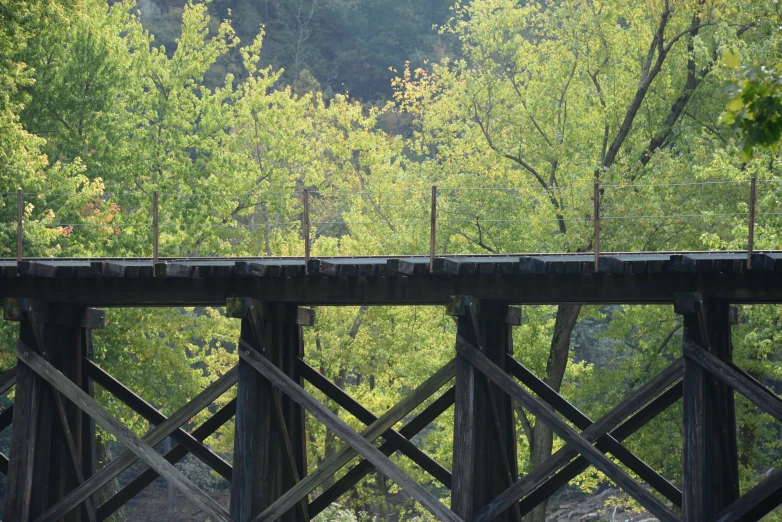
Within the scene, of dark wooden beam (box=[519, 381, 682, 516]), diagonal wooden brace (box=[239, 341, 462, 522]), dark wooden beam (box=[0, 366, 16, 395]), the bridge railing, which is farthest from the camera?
the bridge railing

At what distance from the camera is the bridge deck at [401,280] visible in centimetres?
976

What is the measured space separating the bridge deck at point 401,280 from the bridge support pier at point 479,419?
1.16 ft

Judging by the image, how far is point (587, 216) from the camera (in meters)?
19.5

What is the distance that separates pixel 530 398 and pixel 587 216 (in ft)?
33.0

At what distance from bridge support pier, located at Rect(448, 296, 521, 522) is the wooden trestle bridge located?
2cm

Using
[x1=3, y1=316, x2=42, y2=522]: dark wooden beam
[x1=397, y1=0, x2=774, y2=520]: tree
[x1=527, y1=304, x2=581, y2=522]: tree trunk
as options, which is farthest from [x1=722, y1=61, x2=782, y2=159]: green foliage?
[x1=527, y1=304, x2=581, y2=522]: tree trunk

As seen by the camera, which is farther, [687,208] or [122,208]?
[122,208]

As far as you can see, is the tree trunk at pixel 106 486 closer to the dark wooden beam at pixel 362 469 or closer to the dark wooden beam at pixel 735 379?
the dark wooden beam at pixel 362 469

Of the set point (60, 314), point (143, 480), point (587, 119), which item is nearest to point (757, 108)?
point (60, 314)

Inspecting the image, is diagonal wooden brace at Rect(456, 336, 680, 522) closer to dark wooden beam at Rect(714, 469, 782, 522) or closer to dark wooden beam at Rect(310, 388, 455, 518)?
dark wooden beam at Rect(714, 469, 782, 522)

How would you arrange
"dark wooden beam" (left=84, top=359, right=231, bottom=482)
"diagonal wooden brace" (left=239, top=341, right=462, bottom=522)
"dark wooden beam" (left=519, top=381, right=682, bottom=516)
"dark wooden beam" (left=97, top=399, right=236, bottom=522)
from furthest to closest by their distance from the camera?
"dark wooden beam" (left=97, top=399, right=236, bottom=522) < "dark wooden beam" (left=84, top=359, right=231, bottom=482) < "dark wooden beam" (left=519, top=381, right=682, bottom=516) < "diagonal wooden brace" (left=239, top=341, right=462, bottom=522)

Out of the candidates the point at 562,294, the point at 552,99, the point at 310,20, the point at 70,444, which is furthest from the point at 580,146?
the point at 310,20

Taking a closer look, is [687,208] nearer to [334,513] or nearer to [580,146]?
[580,146]

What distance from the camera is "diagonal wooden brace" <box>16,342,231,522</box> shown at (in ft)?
34.7
